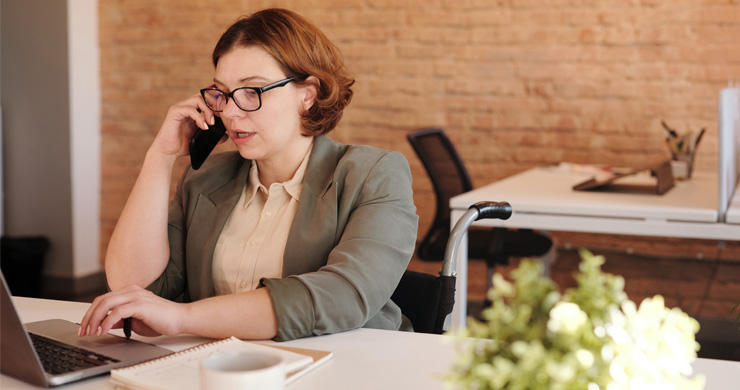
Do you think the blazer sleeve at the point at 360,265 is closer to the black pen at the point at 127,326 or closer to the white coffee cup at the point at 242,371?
the black pen at the point at 127,326

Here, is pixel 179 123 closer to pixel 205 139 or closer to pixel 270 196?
pixel 205 139

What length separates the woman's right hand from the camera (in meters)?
1.54

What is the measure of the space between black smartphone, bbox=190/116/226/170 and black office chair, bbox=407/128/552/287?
182cm

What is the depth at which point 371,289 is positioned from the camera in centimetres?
126

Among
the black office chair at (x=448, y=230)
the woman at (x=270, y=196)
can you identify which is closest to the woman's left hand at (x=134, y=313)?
the woman at (x=270, y=196)

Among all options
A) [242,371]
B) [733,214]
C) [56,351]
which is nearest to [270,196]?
[56,351]

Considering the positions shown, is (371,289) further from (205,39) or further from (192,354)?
(205,39)

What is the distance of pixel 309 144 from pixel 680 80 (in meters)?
2.70

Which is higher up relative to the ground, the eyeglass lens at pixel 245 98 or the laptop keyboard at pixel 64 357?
the eyeglass lens at pixel 245 98

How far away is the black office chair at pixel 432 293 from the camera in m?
1.46

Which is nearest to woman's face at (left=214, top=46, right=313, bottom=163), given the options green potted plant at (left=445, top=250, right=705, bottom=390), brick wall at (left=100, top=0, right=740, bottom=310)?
green potted plant at (left=445, top=250, right=705, bottom=390)

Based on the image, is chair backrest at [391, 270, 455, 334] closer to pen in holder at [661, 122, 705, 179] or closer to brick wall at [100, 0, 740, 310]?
pen in holder at [661, 122, 705, 179]

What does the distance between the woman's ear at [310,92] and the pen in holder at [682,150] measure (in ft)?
7.22

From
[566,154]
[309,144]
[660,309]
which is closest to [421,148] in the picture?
[566,154]
